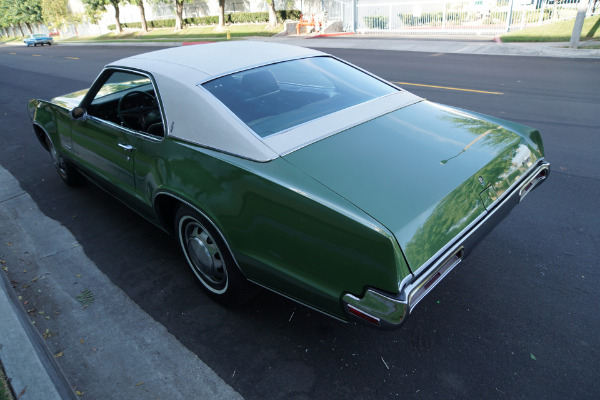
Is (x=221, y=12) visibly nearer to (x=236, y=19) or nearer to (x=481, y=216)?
(x=236, y=19)

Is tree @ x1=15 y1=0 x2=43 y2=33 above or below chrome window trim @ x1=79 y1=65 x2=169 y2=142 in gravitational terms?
above

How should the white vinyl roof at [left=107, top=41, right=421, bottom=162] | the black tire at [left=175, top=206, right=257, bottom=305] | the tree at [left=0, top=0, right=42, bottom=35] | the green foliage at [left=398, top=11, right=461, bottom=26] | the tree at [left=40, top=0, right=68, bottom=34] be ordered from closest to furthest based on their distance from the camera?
the white vinyl roof at [left=107, top=41, right=421, bottom=162] < the black tire at [left=175, top=206, right=257, bottom=305] < the green foliage at [left=398, top=11, right=461, bottom=26] < the tree at [left=40, top=0, right=68, bottom=34] < the tree at [left=0, top=0, right=42, bottom=35]

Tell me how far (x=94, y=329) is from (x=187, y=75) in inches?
73.9

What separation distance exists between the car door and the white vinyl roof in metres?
0.32

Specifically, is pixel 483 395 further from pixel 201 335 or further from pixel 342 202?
pixel 201 335

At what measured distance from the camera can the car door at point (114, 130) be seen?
3471mm

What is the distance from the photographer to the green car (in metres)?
2.06

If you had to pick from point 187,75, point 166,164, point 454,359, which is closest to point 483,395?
point 454,359

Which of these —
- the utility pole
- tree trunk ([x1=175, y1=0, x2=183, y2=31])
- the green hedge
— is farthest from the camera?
tree trunk ([x1=175, y1=0, x2=183, y2=31])

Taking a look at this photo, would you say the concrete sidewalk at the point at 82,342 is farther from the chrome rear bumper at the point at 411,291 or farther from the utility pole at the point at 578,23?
the utility pole at the point at 578,23

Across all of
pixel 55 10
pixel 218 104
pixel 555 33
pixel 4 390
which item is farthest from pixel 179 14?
pixel 4 390

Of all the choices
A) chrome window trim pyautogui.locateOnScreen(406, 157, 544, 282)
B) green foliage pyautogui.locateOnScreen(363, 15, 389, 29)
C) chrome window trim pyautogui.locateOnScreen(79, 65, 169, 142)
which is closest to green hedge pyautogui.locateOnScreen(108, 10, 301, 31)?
green foliage pyautogui.locateOnScreen(363, 15, 389, 29)

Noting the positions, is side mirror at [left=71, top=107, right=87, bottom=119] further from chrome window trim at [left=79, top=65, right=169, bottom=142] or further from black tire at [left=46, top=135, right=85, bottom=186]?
black tire at [left=46, top=135, right=85, bottom=186]

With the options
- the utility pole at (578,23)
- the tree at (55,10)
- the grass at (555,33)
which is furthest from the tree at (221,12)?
the tree at (55,10)
